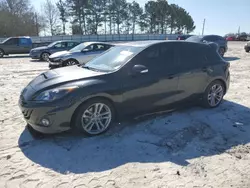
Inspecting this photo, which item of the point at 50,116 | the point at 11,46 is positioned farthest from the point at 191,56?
the point at 11,46

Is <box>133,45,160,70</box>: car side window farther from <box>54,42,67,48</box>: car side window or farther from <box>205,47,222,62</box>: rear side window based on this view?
<box>54,42,67,48</box>: car side window

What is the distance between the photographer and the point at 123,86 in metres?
4.35

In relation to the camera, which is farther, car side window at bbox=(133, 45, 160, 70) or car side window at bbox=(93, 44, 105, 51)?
car side window at bbox=(93, 44, 105, 51)

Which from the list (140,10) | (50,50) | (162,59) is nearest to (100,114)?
(162,59)

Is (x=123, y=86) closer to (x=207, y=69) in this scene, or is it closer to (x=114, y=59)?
(x=114, y=59)

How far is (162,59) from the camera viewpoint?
16.3ft

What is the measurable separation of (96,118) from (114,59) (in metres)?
1.31

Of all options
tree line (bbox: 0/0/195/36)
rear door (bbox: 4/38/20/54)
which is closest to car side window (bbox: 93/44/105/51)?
rear door (bbox: 4/38/20/54)

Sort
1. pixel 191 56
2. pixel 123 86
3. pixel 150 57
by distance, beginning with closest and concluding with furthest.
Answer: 1. pixel 123 86
2. pixel 150 57
3. pixel 191 56

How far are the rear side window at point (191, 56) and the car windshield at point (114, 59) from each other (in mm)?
997

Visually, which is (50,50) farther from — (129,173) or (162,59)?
(129,173)

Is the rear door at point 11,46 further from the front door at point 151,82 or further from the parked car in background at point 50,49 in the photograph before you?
the front door at point 151,82

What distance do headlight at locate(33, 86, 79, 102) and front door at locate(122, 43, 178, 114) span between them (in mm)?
969

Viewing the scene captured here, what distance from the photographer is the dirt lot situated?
3109mm
